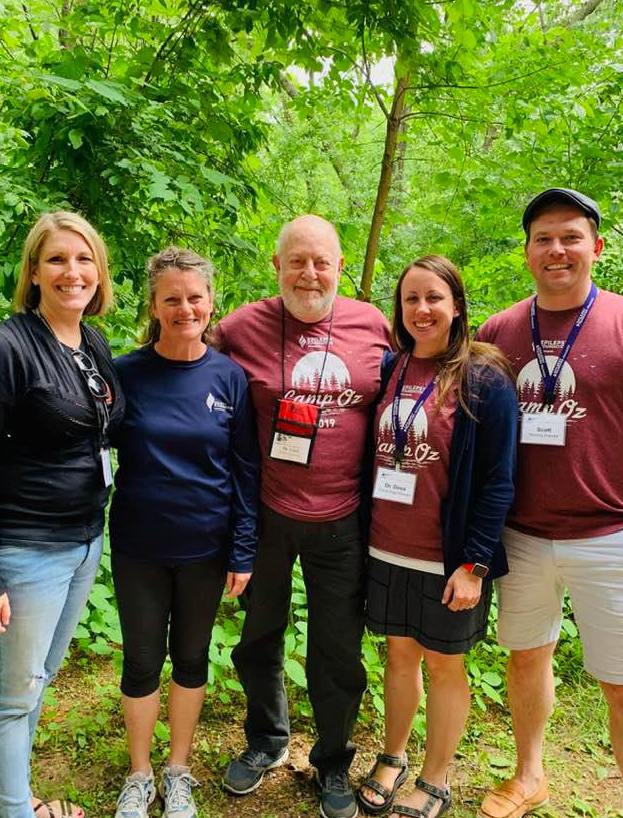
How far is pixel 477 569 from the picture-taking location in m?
1.93

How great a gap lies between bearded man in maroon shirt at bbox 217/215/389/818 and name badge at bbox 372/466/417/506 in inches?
5.8

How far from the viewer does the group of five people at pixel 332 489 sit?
5.96ft

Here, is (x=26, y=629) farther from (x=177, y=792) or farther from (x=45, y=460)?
(x=177, y=792)

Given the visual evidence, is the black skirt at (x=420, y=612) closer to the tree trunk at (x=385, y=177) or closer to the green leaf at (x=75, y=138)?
the green leaf at (x=75, y=138)

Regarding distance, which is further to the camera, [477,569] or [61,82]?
[61,82]

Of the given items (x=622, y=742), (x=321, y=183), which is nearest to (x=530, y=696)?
(x=622, y=742)

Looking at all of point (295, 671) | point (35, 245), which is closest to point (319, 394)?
point (35, 245)

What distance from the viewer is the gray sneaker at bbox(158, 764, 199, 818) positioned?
6.95 feet

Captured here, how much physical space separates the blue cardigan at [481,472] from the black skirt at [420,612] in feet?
0.46

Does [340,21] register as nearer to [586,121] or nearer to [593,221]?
[586,121]

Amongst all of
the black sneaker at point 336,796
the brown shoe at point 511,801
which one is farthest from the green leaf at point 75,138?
the brown shoe at point 511,801

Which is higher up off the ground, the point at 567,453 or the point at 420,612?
the point at 567,453

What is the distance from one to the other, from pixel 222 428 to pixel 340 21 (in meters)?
2.54

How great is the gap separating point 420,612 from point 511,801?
100cm
